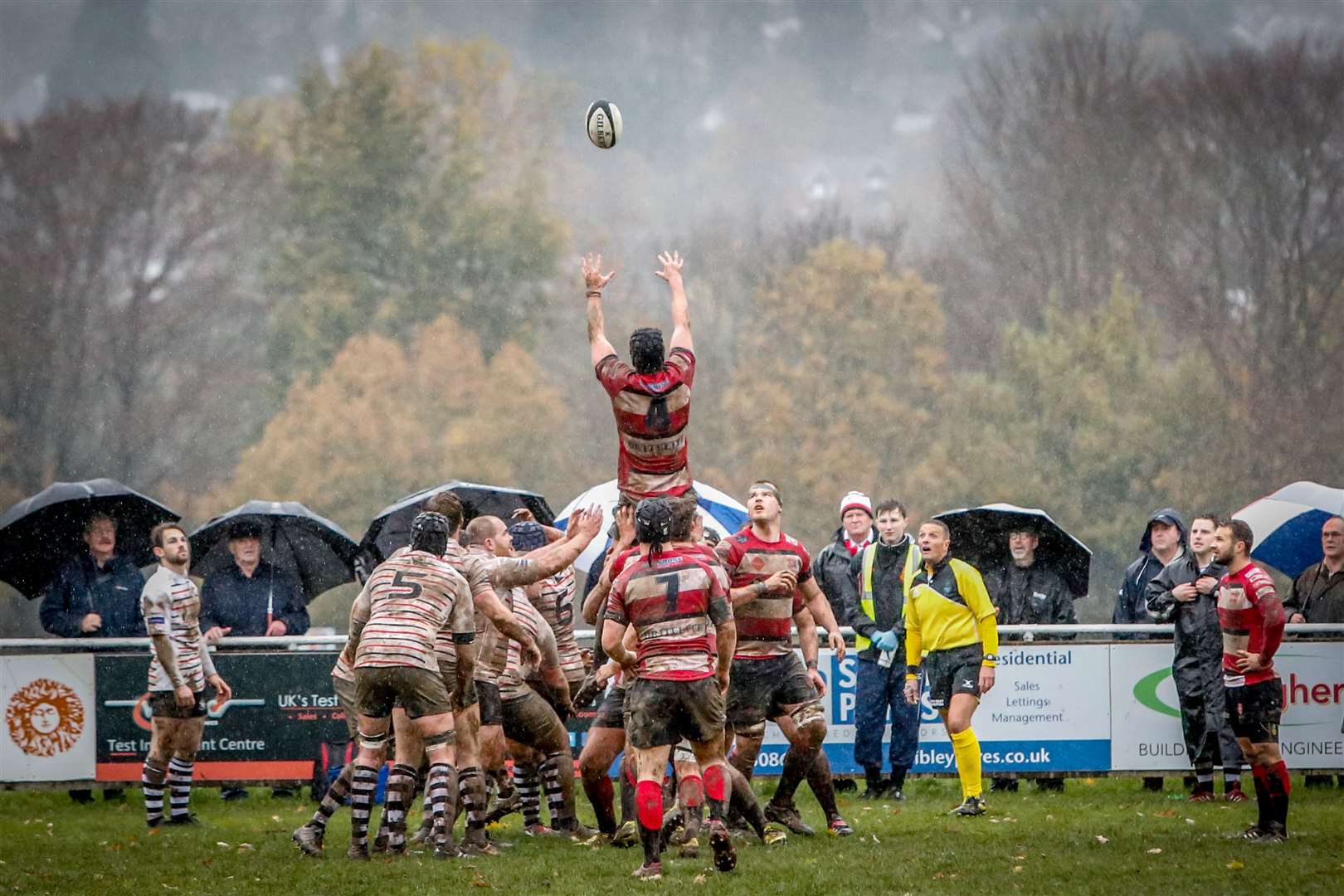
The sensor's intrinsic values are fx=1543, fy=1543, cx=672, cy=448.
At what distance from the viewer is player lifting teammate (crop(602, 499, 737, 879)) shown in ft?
27.3

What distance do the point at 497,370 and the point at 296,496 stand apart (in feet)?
21.6

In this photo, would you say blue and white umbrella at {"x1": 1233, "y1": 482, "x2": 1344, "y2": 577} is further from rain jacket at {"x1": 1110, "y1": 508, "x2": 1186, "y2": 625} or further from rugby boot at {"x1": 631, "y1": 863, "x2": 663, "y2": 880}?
rugby boot at {"x1": 631, "y1": 863, "x2": 663, "y2": 880}

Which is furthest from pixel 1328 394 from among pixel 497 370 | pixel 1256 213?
pixel 497 370

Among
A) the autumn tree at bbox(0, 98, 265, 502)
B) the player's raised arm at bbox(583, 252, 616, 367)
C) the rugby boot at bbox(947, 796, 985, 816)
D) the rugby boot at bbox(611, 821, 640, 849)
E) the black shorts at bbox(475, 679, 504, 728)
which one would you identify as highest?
the autumn tree at bbox(0, 98, 265, 502)

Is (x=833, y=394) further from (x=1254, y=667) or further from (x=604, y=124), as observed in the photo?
(x=1254, y=667)

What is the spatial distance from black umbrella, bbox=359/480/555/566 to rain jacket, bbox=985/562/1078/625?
14.0ft

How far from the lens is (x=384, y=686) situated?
900 cm

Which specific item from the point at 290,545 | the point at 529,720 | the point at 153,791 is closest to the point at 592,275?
the point at 529,720

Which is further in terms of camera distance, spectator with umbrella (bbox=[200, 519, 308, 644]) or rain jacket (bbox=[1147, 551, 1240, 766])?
spectator with umbrella (bbox=[200, 519, 308, 644])

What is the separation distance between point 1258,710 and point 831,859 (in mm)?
2729

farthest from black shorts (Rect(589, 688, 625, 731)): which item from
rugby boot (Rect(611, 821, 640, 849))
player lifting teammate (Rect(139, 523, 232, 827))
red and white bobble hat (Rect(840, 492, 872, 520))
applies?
red and white bobble hat (Rect(840, 492, 872, 520))

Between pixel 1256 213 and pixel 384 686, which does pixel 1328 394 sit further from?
pixel 384 686

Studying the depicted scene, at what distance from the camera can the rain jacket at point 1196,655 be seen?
12242 mm

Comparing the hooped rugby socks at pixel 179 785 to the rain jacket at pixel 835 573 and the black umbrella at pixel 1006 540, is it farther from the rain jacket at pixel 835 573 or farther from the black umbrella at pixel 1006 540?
the black umbrella at pixel 1006 540
